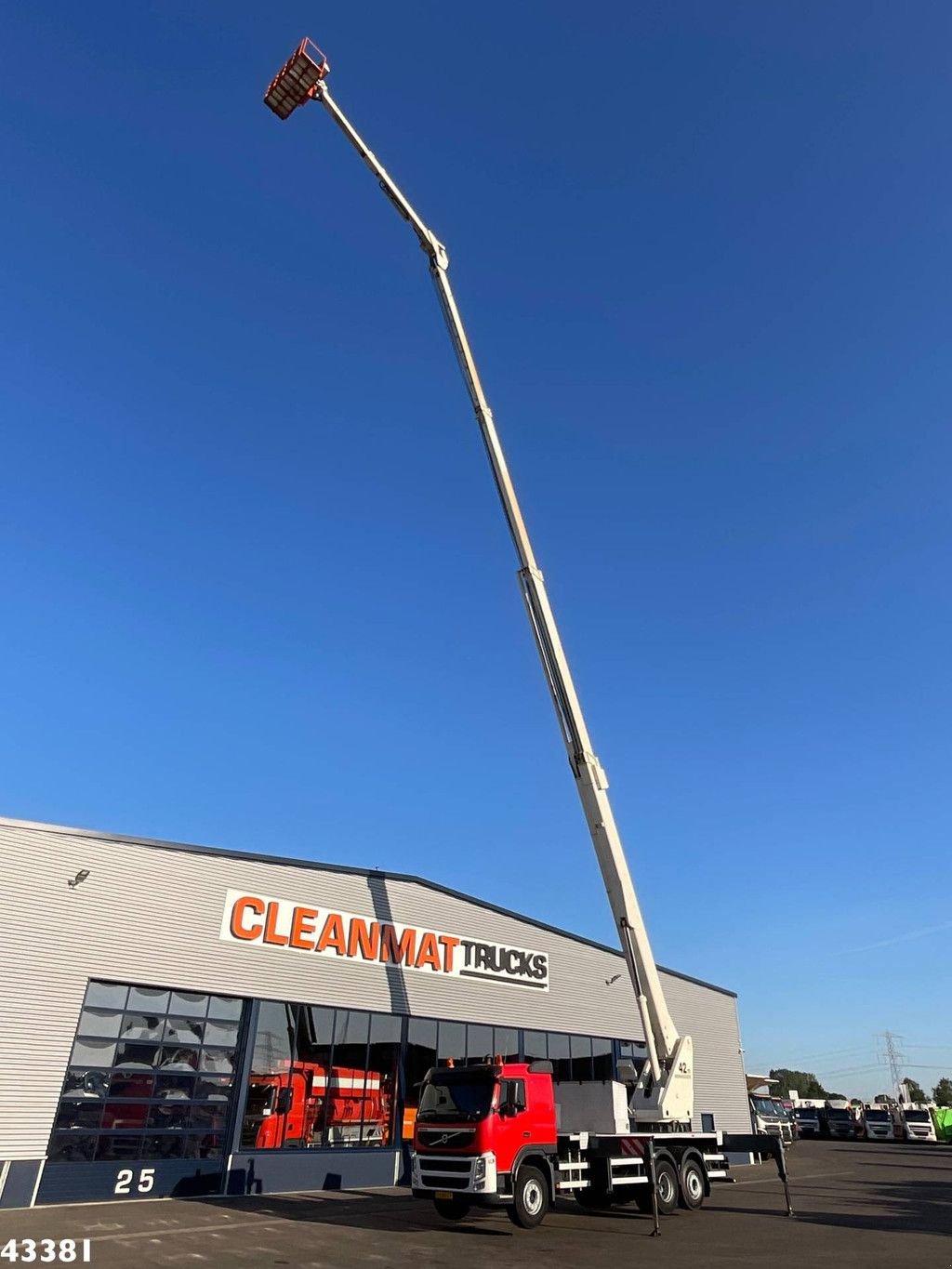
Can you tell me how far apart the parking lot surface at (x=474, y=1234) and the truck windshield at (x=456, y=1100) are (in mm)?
1858

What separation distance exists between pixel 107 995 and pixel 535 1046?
14725mm

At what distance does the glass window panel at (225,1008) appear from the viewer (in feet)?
67.3

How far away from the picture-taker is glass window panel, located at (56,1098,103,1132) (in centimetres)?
1762

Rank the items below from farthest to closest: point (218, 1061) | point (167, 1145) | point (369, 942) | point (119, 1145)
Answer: point (369, 942)
point (218, 1061)
point (167, 1145)
point (119, 1145)

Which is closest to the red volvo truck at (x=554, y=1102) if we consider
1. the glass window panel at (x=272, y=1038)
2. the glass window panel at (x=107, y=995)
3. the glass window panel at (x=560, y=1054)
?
the glass window panel at (x=272, y=1038)

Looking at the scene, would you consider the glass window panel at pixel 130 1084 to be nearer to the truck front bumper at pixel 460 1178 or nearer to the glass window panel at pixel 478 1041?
the truck front bumper at pixel 460 1178

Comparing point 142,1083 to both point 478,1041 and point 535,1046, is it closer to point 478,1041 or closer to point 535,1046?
point 478,1041

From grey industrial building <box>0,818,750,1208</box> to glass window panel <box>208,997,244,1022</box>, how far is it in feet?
0.16

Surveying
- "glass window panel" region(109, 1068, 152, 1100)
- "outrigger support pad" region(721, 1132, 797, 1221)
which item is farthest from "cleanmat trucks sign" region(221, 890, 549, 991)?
"outrigger support pad" region(721, 1132, 797, 1221)

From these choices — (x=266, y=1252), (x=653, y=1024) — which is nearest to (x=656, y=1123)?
(x=653, y=1024)

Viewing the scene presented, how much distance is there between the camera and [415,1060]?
24.4 meters

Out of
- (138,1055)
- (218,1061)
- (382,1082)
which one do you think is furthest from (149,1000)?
(382,1082)

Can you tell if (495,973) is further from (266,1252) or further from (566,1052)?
(266,1252)

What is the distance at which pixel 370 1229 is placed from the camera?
1548 centimetres
